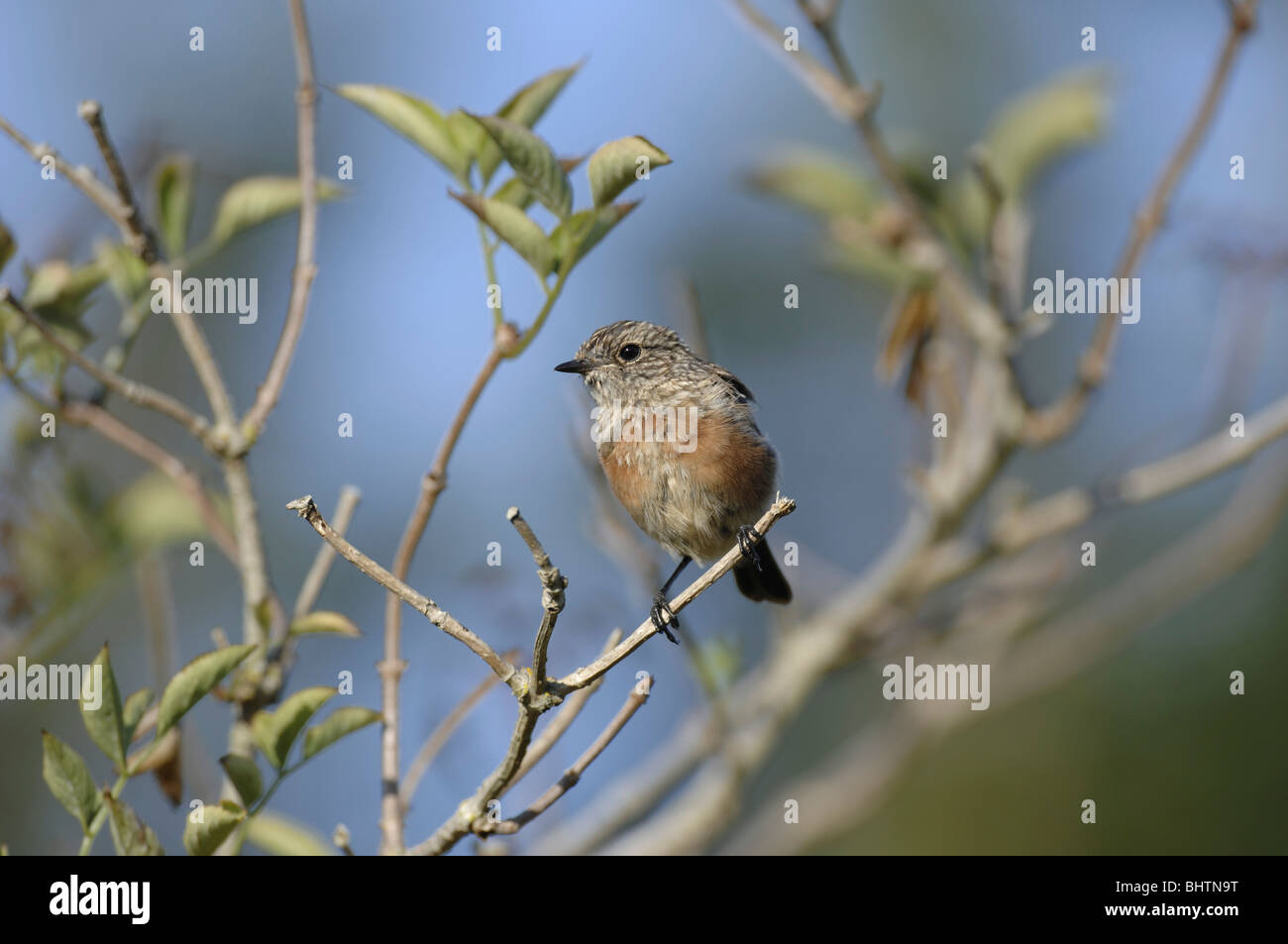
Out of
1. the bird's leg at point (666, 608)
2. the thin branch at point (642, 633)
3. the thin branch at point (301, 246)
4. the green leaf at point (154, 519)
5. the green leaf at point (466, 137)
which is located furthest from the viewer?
the bird's leg at point (666, 608)

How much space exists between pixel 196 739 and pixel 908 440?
292 centimetres

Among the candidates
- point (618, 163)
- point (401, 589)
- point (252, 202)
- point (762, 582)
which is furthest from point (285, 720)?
point (762, 582)

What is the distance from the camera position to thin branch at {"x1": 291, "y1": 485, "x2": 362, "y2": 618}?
2.97 meters

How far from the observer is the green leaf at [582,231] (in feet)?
8.50

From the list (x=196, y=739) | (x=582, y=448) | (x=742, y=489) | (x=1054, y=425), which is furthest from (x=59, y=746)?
(x=1054, y=425)

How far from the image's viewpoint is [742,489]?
4.43 m

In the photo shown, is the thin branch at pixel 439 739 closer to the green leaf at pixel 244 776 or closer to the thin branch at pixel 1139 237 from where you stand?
the green leaf at pixel 244 776

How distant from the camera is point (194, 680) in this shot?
92.6 inches

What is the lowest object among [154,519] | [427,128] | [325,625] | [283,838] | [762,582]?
[283,838]

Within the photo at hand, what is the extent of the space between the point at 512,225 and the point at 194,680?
117cm

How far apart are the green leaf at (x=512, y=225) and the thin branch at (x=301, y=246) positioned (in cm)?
65

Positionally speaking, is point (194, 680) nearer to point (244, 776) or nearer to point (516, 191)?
point (244, 776)

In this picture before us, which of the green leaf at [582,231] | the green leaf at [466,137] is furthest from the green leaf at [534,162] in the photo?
the green leaf at [466,137]

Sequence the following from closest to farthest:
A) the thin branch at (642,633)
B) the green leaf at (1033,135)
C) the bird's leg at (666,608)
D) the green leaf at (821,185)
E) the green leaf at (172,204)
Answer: the thin branch at (642,633) → the green leaf at (172,204) → the bird's leg at (666,608) → the green leaf at (1033,135) → the green leaf at (821,185)
